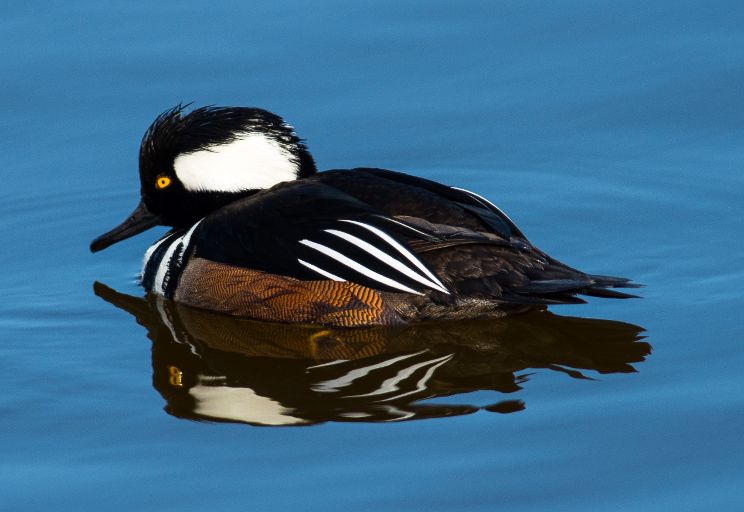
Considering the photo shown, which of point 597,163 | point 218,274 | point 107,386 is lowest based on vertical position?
point 107,386

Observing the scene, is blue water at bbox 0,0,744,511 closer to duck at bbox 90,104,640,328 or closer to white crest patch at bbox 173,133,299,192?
duck at bbox 90,104,640,328

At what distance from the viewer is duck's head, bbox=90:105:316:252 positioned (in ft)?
32.9

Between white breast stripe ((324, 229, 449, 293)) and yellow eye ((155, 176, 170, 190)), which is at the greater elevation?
yellow eye ((155, 176, 170, 190))

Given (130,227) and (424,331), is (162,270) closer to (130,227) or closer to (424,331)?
(130,227)

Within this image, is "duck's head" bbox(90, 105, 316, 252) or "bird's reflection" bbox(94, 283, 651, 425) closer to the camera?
"bird's reflection" bbox(94, 283, 651, 425)

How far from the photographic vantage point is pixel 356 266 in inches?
364

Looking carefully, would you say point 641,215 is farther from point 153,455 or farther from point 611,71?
point 153,455

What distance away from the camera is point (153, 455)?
25.4ft

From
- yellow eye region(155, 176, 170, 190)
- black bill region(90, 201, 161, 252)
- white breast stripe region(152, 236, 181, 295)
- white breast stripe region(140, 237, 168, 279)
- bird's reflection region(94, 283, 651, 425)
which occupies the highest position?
yellow eye region(155, 176, 170, 190)

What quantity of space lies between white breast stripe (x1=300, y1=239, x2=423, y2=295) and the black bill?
5.52 ft

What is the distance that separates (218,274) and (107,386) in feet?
4.32

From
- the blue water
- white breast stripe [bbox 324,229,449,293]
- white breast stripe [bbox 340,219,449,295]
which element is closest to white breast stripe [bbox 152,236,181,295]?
the blue water

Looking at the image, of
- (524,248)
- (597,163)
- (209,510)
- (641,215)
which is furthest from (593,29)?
(209,510)

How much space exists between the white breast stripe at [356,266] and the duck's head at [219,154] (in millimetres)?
947
